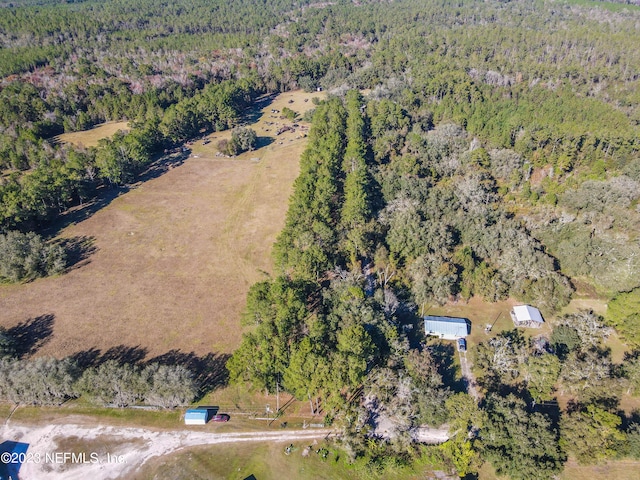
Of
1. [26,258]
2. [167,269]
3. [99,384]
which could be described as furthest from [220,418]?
[26,258]

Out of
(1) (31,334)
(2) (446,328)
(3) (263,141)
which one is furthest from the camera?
(3) (263,141)

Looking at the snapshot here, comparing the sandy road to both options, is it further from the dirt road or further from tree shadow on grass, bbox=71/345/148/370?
the dirt road

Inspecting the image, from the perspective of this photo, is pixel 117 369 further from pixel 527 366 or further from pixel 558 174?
pixel 558 174

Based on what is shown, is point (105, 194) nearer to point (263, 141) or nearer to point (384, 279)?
point (263, 141)

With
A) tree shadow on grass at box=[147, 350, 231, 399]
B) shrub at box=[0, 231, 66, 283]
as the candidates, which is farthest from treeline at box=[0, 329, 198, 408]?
shrub at box=[0, 231, 66, 283]

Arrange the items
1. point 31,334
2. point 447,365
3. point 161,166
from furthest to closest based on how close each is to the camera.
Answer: point 161,166, point 31,334, point 447,365

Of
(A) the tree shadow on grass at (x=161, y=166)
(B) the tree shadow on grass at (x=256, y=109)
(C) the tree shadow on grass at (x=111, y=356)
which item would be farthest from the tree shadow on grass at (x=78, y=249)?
(B) the tree shadow on grass at (x=256, y=109)
